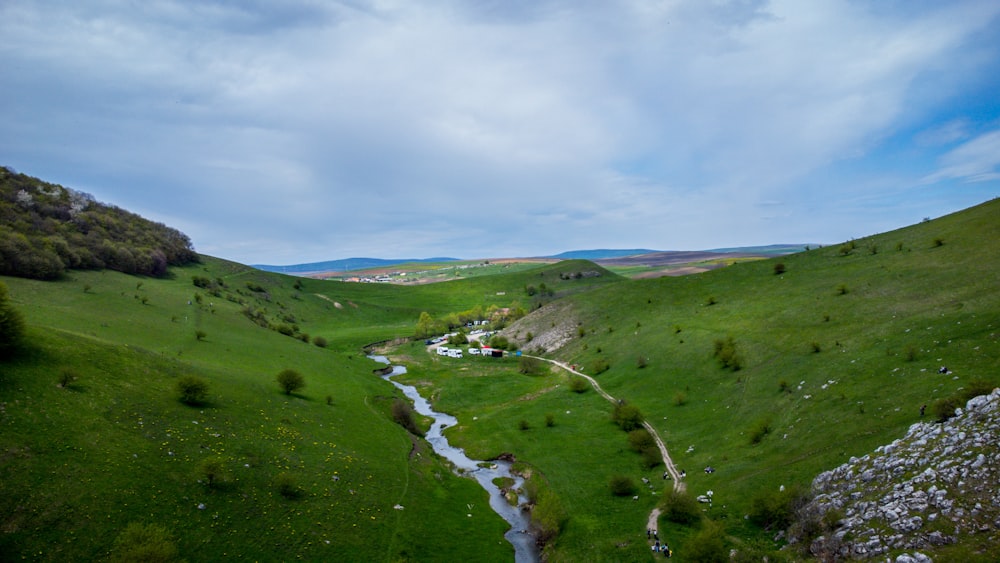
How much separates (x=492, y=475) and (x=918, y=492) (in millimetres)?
42854

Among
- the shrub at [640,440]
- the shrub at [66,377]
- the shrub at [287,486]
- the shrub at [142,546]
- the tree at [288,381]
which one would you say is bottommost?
the shrub at [640,440]

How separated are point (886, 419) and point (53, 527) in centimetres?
5766

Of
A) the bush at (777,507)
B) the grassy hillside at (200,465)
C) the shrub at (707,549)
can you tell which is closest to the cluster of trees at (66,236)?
the grassy hillside at (200,465)

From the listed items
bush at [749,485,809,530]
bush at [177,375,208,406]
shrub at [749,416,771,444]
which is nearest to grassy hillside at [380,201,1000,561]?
shrub at [749,416,771,444]

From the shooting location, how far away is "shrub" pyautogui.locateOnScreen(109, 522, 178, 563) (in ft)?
84.3

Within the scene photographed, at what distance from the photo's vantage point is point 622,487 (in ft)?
151

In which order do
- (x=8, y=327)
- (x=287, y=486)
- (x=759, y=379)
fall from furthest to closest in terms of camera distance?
1. (x=759, y=379)
2. (x=287, y=486)
3. (x=8, y=327)

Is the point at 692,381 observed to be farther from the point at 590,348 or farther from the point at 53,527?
the point at 53,527

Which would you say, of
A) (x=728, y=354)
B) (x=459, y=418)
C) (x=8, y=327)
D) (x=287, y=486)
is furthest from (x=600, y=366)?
(x=8, y=327)

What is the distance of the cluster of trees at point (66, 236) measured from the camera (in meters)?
82.8

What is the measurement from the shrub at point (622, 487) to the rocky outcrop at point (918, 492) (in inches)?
706

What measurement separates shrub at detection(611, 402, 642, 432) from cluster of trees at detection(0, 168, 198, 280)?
347 feet

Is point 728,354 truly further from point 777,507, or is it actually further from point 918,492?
point 918,492

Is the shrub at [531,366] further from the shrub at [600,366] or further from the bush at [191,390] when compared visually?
the bush at [191,390]
